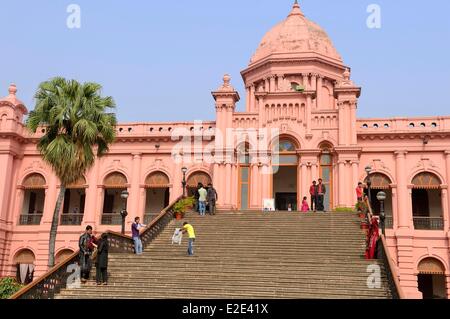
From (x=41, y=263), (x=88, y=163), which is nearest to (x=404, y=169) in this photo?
(x=88, y=163)

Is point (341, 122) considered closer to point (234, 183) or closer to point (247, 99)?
point (234, 183)

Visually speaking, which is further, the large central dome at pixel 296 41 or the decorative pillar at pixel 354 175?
the large central dome at pixel 296 41

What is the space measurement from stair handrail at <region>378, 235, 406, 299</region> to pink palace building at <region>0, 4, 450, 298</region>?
33.1ft

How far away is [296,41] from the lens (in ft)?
131

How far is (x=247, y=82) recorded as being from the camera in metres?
40.6

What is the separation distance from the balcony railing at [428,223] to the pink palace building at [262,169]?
0.18 feet

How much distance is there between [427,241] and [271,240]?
450 inches

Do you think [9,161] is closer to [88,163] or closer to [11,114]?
[11,114]

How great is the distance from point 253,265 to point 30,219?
67.5 feet

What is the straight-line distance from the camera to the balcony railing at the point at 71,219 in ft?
109

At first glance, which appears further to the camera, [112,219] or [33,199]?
[33,199]

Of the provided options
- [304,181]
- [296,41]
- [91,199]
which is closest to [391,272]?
[304,181]

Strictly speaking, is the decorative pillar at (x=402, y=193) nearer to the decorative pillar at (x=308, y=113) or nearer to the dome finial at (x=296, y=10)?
the decorative pillar at (x=308, y=113)

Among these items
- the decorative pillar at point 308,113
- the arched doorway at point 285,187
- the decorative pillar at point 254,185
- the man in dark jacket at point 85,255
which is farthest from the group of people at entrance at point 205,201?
the man in dark jacket at point 85,255
